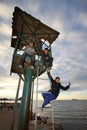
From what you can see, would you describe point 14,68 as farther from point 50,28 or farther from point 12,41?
point 50,28

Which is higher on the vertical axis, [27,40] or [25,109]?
[27,40]

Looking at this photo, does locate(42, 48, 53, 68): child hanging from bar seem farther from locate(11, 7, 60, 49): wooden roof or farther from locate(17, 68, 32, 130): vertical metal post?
locate(11, 7, 60, 49): wooden roof

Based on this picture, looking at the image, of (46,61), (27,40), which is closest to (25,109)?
(46,61)

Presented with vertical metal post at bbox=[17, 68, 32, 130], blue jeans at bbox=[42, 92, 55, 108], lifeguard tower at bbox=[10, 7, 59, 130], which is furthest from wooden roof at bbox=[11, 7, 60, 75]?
blue jeans at bbox=[42, 92, 55, 108]

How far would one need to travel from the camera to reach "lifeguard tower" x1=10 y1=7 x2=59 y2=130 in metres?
9.14

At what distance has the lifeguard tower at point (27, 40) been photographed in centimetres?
914

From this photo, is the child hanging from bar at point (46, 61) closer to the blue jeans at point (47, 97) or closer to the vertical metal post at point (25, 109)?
the vertical metal post at point (25, 109)

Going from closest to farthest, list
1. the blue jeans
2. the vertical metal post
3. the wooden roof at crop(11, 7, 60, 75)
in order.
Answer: the blue jeans → the vertical metal post → the wooden roof at crop(11, 7, 60, 75)

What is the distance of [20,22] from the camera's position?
11.1m

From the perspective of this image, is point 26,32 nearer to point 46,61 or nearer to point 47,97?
point 46,61

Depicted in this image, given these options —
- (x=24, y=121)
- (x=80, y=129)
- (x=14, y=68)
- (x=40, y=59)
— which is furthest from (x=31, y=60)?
(x=80, y=129)

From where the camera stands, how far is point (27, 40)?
1241 cm

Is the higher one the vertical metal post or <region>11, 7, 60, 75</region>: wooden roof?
<region>11, 7, 60, 75</region>: wooden roof

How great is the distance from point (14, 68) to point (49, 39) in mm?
3428
